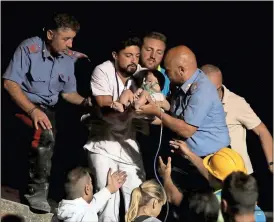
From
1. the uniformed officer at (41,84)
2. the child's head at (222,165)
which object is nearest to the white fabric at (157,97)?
the uniformed officer at (41,84)

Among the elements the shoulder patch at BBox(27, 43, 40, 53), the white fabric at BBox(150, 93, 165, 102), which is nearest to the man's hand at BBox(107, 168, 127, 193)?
the white fabric at BBox(150, 93, 165, 102)

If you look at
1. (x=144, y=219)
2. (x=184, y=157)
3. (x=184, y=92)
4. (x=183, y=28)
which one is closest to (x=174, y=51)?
(x=184, y=92)

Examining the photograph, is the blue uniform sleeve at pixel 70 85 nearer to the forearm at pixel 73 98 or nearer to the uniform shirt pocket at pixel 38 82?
the forearm at pixel 73 98

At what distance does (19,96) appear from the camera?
301 inches

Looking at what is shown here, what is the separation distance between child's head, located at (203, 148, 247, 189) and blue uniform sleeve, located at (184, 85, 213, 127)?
0.28 m

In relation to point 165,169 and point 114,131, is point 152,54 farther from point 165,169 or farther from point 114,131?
point 165,169

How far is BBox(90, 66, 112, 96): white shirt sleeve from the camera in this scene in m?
7.64

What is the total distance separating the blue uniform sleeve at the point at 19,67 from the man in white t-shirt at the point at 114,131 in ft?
1.65

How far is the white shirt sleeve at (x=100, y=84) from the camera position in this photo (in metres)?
7.64

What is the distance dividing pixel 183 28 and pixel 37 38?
69.5 inches

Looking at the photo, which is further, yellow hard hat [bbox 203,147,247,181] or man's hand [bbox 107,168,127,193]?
man's hand [bbox 107,168,127,193]

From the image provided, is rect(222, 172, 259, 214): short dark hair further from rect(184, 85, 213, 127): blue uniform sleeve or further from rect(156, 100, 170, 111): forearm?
rect(156, 100, 170, 111): forearm

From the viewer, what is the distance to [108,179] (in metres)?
7.39

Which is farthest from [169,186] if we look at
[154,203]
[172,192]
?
[154,203]
